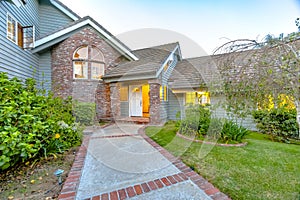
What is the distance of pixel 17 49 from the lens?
6996 millimetres

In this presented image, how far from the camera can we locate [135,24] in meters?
13.3

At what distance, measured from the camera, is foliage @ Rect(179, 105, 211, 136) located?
246 inches

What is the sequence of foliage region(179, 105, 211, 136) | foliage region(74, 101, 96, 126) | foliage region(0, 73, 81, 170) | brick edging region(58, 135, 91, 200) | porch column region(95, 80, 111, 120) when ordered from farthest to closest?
porch column region(95, 80, 111, 120) < foliage region(74, 101, 96, 126) < foliage region(179, 105, 211, 136) < foliage region(0, 73, 81, 170) < brick edging region(58, 135, 91, 200)

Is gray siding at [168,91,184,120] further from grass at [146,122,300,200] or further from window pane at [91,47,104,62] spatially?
grass at [146,122,300,200]

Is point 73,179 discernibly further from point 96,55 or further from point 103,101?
point 96,55

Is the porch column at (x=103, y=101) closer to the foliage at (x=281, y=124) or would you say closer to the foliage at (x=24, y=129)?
the foliage at (x=24, y=129)

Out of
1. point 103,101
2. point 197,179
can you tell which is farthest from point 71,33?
point 197,179

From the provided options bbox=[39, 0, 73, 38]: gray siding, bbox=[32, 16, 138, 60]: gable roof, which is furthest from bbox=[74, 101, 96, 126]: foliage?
bbox=[39, 0, 73, 38]: gray siding

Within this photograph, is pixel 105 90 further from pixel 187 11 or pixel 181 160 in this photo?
pixel 181 160

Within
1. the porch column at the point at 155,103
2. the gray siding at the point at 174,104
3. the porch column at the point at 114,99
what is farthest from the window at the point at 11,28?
the gray siding at the point at 174,104

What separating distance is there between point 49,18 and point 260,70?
39.5 feet

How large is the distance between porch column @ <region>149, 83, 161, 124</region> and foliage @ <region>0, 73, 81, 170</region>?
4.91 metres

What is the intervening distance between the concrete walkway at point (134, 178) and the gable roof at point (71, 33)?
23.7 ft

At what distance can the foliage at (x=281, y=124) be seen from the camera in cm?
681
